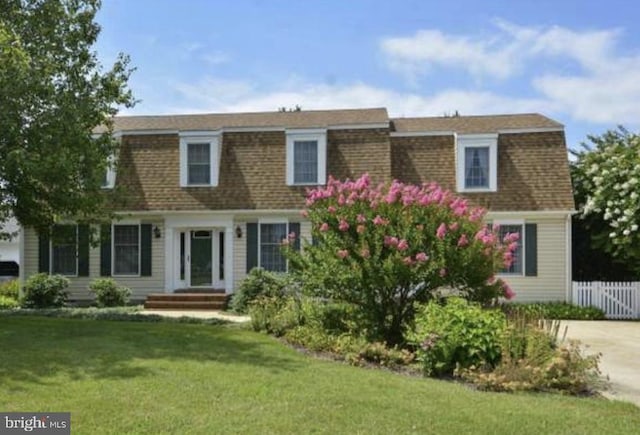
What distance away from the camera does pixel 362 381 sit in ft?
23.3

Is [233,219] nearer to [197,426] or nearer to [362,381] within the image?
[362,381]

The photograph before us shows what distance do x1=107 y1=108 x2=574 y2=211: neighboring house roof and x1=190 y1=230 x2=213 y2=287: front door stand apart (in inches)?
42.5

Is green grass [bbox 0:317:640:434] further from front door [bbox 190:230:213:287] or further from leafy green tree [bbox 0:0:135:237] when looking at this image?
front door [bbox 190:230:213:287]

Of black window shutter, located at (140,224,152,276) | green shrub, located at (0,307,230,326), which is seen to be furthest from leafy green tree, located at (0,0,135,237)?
black window shutter, located at (140,224,152,276)

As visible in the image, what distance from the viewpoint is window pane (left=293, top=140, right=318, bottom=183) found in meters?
18.3

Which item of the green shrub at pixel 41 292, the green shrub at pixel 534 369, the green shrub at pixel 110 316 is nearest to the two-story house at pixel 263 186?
the green shrub at pixel 41 292

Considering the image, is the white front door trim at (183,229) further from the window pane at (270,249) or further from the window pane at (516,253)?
the window pane at (516,253)

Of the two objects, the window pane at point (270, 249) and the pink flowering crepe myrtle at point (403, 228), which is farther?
the window pane at point (270, 249)

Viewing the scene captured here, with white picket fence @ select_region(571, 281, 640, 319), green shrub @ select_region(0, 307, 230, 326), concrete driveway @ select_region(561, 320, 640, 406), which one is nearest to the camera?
concrete driveway @ select_region(561, 320, 640, 406)

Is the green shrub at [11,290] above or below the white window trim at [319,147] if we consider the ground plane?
below

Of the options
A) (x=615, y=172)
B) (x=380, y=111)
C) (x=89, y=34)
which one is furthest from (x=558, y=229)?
(x=89, y=34)

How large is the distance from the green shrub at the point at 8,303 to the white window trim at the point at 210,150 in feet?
20.1

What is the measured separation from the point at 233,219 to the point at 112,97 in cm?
539

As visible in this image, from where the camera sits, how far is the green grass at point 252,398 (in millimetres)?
5445
